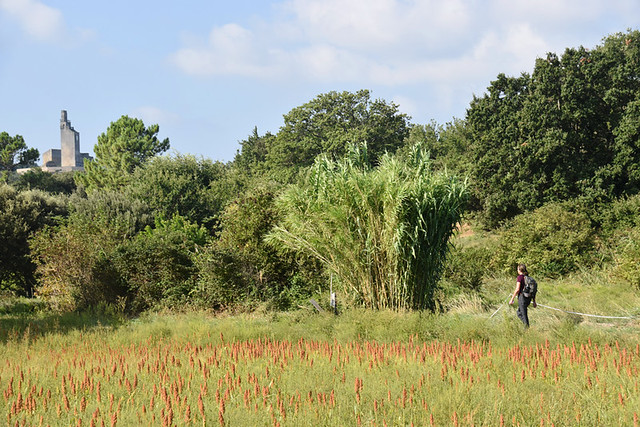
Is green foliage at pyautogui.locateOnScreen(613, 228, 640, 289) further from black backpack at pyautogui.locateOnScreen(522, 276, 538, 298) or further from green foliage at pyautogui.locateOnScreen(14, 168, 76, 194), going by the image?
green foliage at pyautogui.locateOnScreen(14, 168, 76, 194)

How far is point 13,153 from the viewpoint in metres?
67.3

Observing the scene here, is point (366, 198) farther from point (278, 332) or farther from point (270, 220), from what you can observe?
point (270, 220)

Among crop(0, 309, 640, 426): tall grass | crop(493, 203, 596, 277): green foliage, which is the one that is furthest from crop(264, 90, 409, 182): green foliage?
crop(0, 309, 640, 426): tall grass

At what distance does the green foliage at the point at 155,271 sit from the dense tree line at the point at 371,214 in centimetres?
4

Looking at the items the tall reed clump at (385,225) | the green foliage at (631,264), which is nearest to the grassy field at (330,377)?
the tall reed clump at (385,225)

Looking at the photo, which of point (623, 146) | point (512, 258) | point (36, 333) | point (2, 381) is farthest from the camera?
point (623, 146)

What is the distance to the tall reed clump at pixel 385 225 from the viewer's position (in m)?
11.8

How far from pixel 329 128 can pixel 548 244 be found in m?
23.0

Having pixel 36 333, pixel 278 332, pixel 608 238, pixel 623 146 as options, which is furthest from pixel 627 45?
pixel 36 333

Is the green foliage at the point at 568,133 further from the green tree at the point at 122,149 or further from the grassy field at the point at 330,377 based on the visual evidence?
the green tree at the point at 122,149

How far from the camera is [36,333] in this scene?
1116 cm

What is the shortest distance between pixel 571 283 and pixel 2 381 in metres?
17.4

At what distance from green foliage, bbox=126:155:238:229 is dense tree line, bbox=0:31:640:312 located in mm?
120

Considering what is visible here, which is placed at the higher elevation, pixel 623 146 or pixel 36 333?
pixel 623 146
